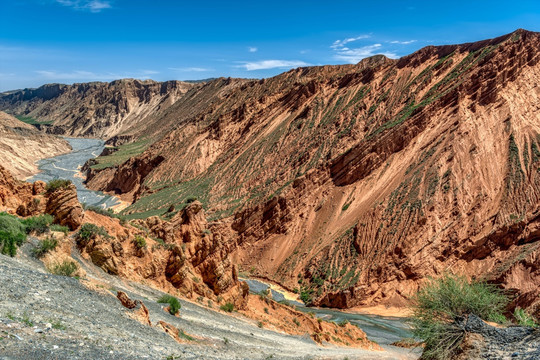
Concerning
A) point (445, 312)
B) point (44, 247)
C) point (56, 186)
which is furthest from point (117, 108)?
point (445, 312)

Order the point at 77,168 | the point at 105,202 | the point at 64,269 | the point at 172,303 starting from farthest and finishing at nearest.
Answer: the point at 77,168, the point at 105,202, the point at 172,303, the point at 64,269

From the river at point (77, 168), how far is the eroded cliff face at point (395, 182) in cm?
1349

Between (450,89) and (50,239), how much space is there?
1558 inches

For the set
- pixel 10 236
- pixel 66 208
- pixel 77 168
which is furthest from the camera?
pixel 77 168

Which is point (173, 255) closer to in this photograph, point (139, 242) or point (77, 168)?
point (139, 242)

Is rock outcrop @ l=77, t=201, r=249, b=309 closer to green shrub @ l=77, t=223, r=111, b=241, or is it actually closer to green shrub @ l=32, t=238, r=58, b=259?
green shrub @ l=77, t=223, r=111, b=241

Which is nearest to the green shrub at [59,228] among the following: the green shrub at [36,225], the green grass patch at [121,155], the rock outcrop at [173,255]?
the green shrub at [36,225]

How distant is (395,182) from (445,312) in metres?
28.2

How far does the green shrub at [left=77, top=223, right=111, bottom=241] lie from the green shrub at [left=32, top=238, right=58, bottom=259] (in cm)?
168

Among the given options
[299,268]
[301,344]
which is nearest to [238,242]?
[299,268]

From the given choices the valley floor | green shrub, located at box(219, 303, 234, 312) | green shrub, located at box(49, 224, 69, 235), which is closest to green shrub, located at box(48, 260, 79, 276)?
the valley floor

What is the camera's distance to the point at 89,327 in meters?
7.95

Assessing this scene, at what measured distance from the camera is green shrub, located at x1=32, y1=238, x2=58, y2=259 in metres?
12.0

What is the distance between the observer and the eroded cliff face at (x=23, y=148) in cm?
8119
